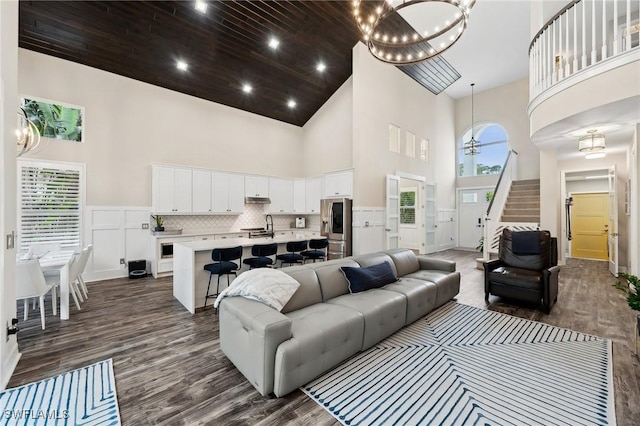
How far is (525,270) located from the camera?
4.20m

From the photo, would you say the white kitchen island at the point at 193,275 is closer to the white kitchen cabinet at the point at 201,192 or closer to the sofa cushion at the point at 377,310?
the sofa cushion at the point at 377,310

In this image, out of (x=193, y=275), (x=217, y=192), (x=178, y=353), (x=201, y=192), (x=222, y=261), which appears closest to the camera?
(x=178, y=353)

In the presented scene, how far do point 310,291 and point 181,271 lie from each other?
7.61 feet

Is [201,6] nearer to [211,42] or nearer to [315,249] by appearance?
[211,42]

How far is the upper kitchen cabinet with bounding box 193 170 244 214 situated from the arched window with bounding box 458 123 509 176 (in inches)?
305

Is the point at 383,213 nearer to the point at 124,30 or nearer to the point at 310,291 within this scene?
the point at 310,291

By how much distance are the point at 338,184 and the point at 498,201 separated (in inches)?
175

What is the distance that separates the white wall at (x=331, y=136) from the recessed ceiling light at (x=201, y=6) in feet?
12.6

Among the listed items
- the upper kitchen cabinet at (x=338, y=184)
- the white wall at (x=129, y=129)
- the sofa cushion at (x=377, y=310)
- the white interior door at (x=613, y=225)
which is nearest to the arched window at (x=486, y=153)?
the white interior door at (x=613, y=225)

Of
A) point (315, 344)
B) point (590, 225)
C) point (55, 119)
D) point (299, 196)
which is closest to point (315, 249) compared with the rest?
point (299, 196)

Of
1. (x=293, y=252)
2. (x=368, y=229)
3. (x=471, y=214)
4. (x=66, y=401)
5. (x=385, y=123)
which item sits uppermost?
(x=385, y=123)

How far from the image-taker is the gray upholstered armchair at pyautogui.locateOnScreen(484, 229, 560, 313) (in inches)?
147

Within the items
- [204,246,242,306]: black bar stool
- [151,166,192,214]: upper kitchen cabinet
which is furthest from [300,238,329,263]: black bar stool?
[151,166,192,214]: upper kitchen cabinet

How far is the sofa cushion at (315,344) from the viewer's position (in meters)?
2.00
